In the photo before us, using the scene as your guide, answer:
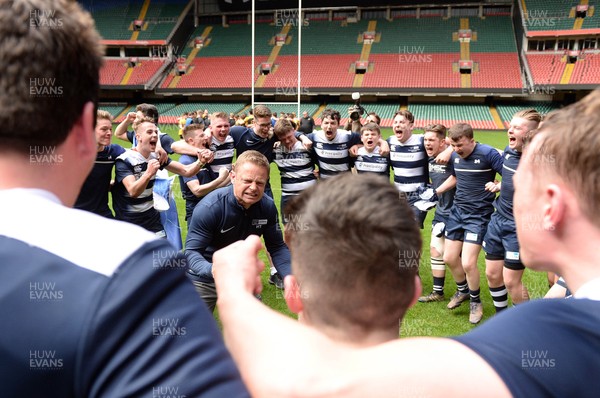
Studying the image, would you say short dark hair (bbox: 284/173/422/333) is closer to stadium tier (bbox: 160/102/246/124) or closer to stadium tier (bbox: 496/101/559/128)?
stadium tier (bbox: 496/101/559/128)

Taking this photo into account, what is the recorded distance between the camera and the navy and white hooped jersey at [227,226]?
437 cm

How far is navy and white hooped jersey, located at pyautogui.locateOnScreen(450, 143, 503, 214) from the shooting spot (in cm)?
589

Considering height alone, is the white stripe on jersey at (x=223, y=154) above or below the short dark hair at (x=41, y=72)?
below

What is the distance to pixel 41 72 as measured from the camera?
1.01m

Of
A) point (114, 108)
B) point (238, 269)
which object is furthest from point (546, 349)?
point (114, 108)

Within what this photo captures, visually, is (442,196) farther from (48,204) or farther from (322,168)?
(48,204)

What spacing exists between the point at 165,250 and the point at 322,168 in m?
6.90

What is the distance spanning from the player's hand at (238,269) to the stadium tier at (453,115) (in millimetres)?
30446

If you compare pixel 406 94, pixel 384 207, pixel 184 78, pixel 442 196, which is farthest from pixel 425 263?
pixel 184 78

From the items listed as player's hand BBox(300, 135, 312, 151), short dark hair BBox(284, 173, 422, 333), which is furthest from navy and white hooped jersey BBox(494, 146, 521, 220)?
short dark hair BBox(284, 173, 422, 333)

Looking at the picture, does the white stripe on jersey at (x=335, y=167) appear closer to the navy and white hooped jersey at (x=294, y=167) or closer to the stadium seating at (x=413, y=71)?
the navy and white hooped jersey at (x=294, y=167)

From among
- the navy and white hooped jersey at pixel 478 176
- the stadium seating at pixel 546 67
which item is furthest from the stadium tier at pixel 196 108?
the navy and white hooped jersey at pixel 478 176

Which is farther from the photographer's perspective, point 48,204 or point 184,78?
point 184,78

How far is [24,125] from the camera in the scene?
39.6 inches
